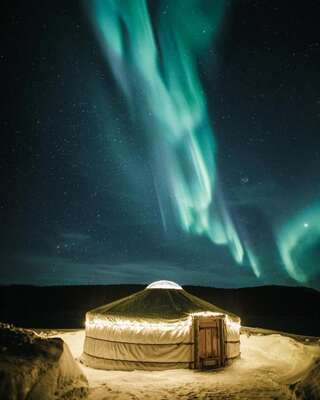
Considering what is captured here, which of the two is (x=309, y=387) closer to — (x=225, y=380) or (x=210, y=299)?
(x=225, y=380)

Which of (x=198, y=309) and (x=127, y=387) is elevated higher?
(x=198, y=309)

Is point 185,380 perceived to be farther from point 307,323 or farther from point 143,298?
point 307,323

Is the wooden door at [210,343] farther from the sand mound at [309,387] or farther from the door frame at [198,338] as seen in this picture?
the sand mound at [309,387]

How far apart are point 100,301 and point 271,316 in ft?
64.2

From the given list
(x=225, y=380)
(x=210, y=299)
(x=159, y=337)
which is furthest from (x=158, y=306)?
(x=210, y=299)

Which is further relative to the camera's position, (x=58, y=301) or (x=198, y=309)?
(x=58, y=301)

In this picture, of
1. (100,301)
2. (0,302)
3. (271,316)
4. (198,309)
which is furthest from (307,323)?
(0,302)

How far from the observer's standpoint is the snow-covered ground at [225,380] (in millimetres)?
5602

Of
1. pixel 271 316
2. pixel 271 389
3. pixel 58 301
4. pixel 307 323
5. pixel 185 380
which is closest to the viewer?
Answer: pixel 271 389

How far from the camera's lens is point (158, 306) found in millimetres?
8539

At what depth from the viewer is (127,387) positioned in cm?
610

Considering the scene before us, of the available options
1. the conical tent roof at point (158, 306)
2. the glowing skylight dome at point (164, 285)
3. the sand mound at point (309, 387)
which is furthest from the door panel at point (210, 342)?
the sand mound at point (309, 387)

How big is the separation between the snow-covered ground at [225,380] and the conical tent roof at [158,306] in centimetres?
120

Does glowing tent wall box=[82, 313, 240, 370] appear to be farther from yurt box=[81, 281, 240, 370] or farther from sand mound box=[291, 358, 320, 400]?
sand mound box=[291, 358, 320, 400]
